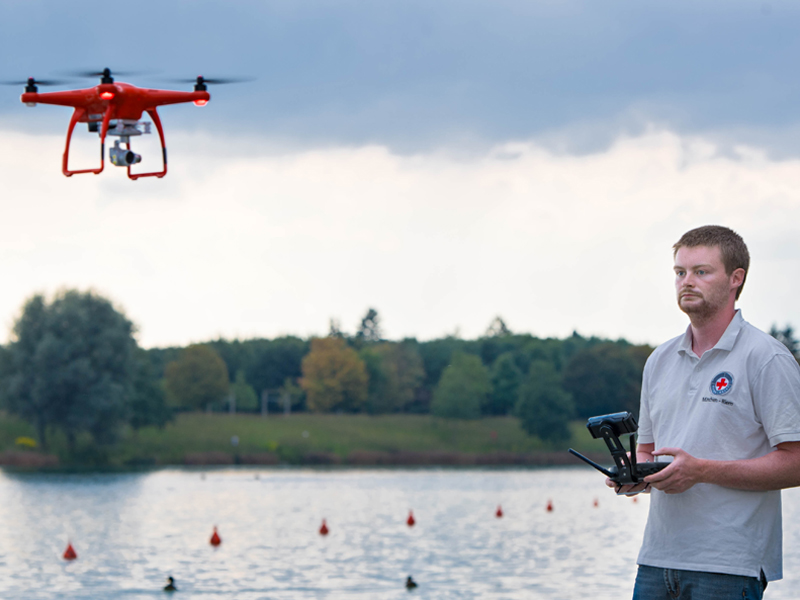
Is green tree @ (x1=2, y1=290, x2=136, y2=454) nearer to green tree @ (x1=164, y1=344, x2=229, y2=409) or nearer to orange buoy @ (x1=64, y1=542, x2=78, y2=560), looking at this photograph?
green tree @ (x1=164, y1=344, x2=229, y2=409)

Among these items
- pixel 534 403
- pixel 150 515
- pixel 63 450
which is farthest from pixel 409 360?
pixel 150 515

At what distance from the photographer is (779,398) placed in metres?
3.50

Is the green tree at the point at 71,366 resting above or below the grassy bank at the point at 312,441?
above

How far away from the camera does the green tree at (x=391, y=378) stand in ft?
393

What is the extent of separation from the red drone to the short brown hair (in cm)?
1003

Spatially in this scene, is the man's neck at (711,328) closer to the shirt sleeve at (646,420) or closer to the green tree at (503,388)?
the shirt sleeve at (646,420)

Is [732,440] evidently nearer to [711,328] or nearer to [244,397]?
[711,328]

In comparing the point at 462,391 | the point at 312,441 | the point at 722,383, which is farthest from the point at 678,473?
the point at 462,391

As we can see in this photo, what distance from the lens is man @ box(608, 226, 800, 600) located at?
138 inches

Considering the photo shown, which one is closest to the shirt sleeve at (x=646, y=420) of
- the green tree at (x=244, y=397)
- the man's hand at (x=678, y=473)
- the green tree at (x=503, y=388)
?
the man's hand at (x=678, y=473)

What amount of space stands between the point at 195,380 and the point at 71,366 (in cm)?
4101

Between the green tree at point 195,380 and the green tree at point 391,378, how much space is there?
18731mm

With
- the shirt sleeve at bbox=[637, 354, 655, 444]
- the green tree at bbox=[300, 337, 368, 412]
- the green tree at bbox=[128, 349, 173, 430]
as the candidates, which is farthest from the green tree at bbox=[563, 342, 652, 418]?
the shirt sleeve at bbox=[637, 354, 655, 444]

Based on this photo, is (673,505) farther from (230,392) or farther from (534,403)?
(230,392)
